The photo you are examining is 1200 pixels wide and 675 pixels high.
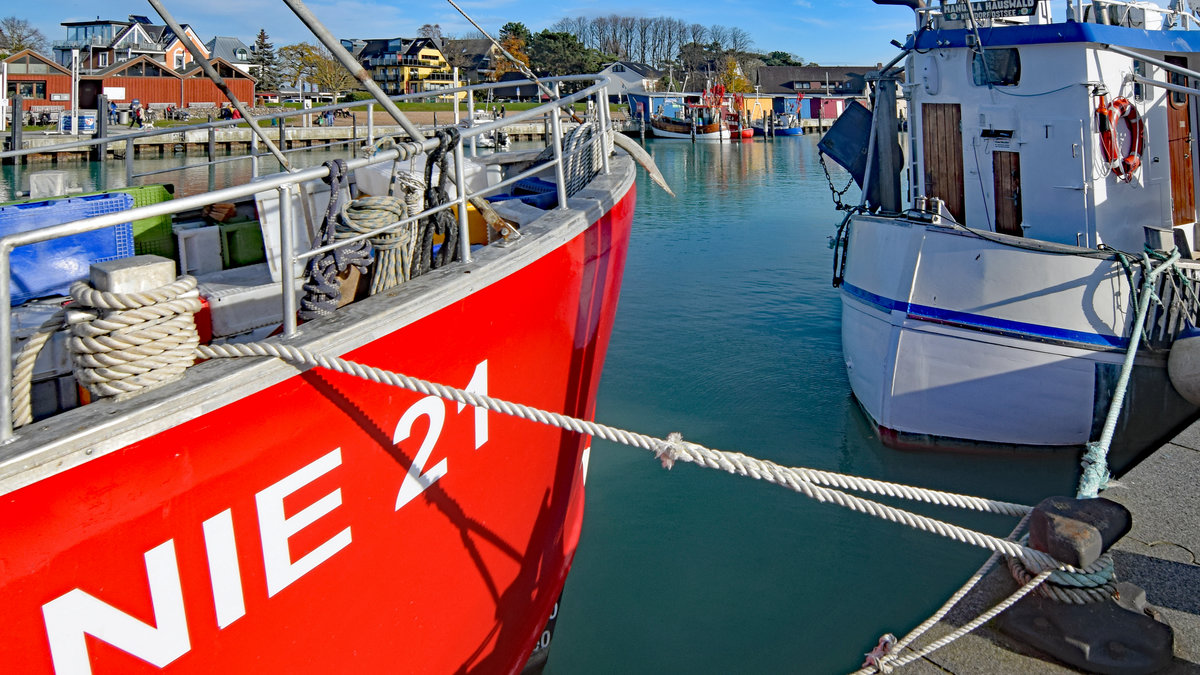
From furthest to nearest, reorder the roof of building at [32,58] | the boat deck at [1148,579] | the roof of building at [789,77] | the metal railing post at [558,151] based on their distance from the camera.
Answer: the roof of building at [789,77]
the roof of building at [32,58]
the metal railing post at [558,151]
the boat deck at [1148,579]

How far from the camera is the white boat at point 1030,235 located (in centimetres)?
753

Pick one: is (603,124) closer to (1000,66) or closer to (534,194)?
(534,194)

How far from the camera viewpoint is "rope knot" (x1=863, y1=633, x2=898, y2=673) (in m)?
4.36

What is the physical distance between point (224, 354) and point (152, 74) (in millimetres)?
60894

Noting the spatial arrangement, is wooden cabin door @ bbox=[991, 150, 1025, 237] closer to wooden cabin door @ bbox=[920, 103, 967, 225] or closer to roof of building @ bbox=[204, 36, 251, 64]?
wooden cabin door @ bbox=[920, 103, 967, 225]

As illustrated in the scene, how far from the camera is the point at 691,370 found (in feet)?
35.6

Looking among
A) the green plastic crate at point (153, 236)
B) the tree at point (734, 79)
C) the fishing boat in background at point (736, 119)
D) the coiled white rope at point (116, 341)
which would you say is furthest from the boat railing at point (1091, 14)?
the tree at point (734, 79)

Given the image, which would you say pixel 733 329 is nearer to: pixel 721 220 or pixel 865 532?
pixel 865 532

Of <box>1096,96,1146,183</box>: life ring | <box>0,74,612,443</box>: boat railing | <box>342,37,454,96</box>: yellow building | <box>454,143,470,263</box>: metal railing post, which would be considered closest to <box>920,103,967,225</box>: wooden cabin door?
<box>1096,96,1146,183</box>: life ring

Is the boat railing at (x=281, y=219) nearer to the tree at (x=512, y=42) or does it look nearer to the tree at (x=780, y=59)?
the tree at (x=512, y=42)

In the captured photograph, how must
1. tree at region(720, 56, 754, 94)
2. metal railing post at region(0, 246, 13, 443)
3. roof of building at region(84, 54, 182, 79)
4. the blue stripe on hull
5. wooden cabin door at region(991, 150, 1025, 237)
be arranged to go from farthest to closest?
tree at region(720, 56, 754, 94) → roof of building at region(84, 54, 182, 79) → wooden cabin door at region(991, 150, 1025, 237) → the blue stripe on hull → metal railing post at region(0, 246, 13, 443)

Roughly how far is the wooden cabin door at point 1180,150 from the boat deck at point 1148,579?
3960 millimetres

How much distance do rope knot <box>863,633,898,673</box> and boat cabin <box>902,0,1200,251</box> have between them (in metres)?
5.35

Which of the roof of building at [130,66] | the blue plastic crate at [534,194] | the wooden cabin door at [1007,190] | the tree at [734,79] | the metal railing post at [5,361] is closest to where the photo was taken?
the metal railing post at [5,361]
